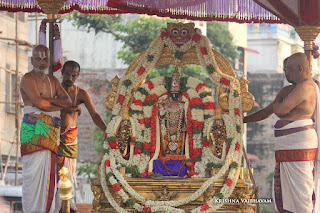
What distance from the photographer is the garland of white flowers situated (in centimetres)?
829

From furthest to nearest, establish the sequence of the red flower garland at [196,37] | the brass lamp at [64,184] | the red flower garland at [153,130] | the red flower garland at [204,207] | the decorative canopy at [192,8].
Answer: the decorative canopy at [192,8] → the red flower garland at [196,37] → the red flower garland at [153,130] → the red flower garland at [204,207] → the brass lamp at [64,184]

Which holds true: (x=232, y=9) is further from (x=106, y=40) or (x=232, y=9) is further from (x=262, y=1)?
(x=106, y=40)

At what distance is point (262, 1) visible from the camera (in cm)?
913

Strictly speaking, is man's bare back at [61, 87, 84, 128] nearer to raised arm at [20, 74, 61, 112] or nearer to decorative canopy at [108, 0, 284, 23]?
raised arm at [20, 74, 61, 112]

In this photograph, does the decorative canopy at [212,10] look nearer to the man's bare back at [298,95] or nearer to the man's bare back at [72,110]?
the man's bare back at [72,110]

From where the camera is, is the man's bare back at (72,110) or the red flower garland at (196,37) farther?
the red flower garland at (196,37)

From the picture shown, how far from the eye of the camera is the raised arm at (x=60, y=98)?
8.18 meters

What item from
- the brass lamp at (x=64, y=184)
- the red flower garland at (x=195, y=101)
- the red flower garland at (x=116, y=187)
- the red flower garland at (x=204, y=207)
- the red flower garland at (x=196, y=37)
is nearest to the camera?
the brass lamp at (x=64, y=184)

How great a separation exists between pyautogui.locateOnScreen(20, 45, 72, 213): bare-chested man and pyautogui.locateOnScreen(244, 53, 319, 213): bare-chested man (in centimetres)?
285

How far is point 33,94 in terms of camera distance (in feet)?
26.1

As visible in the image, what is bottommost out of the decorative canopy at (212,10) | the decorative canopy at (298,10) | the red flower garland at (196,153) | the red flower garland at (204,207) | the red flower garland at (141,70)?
the red flower garland at (204,207)

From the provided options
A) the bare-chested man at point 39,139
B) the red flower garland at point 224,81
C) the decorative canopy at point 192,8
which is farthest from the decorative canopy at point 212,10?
the bare-chested man at point 39,139

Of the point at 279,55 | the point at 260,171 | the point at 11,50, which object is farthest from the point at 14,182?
the point at 279,55

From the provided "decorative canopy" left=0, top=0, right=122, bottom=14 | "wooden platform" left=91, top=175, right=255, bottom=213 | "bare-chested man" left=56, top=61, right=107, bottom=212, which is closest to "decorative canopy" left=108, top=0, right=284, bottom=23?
"decorative canopy" left=0, top=0, right=122, bottom=14
